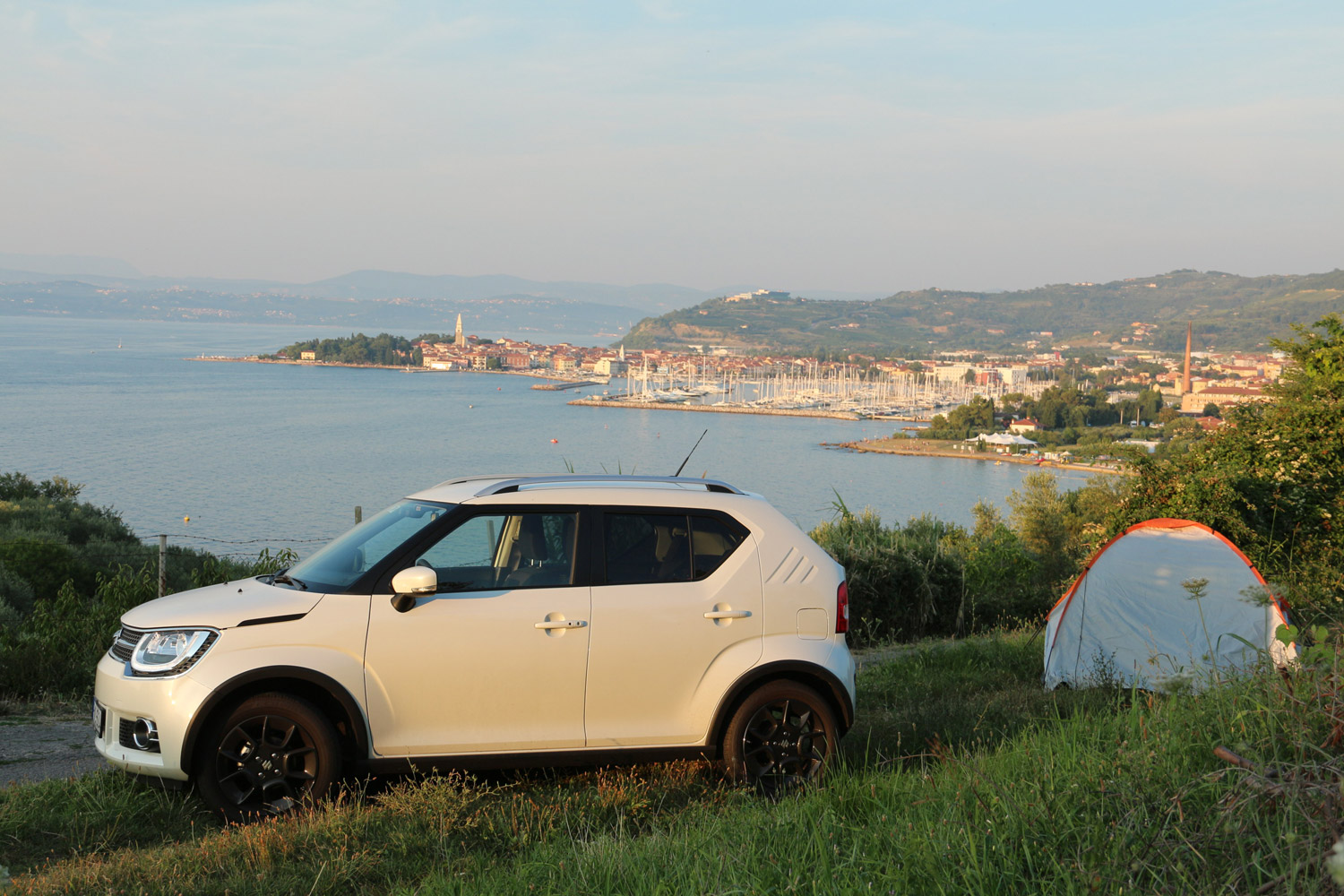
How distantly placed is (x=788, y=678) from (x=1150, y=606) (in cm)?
569

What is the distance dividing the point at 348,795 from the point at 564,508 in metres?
1.76

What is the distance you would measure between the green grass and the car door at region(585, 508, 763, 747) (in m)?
0.38

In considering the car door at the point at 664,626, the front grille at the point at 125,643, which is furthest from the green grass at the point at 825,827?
the front grille at the point at 125,643

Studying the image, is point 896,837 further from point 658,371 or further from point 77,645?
point 658,371

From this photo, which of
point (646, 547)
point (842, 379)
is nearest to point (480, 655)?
point (646, 547)

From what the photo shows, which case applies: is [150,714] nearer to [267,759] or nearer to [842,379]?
[267,759]

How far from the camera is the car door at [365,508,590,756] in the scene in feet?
16.1

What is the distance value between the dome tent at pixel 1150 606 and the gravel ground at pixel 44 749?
762 cm

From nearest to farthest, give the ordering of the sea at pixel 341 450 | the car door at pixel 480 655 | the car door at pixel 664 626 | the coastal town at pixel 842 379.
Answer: the car door at pixel 480 655 → the car door at pixel 664 626 → the sea at pixel 341 450 → the coastal town at pixel 842 379

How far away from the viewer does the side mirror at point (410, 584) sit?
478 cm

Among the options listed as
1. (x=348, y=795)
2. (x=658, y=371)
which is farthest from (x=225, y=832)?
(x=658, y=371)

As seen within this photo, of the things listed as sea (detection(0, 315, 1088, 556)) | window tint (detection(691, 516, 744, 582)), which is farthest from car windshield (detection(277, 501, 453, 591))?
sea (detection(0, 315, 1088, 556))

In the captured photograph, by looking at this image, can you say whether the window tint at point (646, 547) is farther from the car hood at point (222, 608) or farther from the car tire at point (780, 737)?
the car hood at point (222, 608)

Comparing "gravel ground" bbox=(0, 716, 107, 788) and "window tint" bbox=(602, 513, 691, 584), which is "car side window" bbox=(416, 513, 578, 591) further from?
"gravel ground" bbox=(0, 716, 107, 788)
